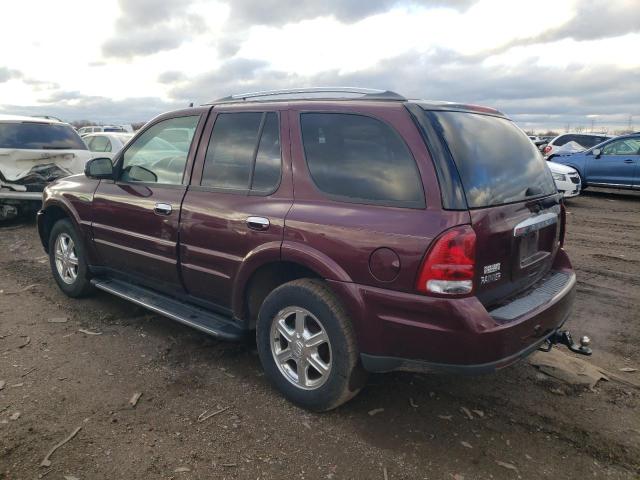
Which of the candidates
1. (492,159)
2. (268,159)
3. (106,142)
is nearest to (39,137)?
(106,142)

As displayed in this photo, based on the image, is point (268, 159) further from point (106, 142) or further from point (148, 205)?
point (106, 142)

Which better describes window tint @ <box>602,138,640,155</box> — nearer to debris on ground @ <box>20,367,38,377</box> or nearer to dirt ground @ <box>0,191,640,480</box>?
dirt ground @ <box>0,191,640,480</box>

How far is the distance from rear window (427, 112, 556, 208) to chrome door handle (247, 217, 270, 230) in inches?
46.2

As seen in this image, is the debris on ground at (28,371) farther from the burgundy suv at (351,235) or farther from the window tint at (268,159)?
the window tint at (268,159)

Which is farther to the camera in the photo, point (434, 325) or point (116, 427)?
point (116, 427)

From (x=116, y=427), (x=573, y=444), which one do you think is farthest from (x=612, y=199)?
(x=116, y=427)

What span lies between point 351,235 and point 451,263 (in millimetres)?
560

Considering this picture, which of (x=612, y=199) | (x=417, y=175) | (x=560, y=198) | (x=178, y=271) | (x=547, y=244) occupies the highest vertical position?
(x=417, y=175)

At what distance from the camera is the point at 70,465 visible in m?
2.69

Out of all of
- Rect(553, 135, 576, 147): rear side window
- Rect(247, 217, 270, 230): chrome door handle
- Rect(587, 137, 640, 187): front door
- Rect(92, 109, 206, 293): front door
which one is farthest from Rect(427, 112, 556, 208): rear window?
Rect(553, 135, 576, 147): rear side window

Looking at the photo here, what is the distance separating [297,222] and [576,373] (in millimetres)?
2288

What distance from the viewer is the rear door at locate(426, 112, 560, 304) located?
2.75 metres

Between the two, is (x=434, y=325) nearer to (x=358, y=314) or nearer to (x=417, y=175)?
(x=358, y=314)

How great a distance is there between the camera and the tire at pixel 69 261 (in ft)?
16.3
